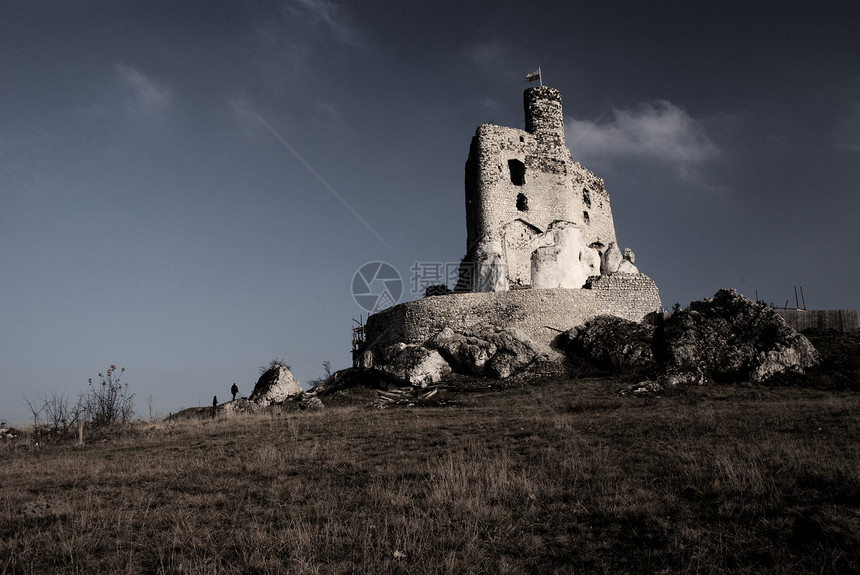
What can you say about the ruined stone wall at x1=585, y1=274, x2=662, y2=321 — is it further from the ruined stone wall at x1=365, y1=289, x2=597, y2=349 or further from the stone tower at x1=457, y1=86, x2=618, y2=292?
the stone tower at x1=457, y1=86, x2=618, y2=292

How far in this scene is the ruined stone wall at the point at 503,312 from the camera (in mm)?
26438

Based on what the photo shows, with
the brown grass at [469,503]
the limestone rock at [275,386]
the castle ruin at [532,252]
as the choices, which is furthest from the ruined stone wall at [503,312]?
the brown grass at [469,503]

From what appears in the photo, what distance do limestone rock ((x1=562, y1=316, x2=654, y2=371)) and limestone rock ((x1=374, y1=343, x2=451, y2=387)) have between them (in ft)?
20.3

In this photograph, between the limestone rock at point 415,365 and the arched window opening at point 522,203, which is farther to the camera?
the arched window opening at point 522,203

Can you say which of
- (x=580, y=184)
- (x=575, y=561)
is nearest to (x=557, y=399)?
(x=575, y=561)

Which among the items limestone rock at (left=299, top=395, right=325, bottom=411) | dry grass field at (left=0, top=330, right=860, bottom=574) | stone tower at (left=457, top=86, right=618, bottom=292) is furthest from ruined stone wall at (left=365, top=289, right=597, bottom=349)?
dry grass field at (left=0, top=330, right=860, bottom=574)

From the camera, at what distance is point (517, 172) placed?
33719mm

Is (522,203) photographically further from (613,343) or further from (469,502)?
(469,502)

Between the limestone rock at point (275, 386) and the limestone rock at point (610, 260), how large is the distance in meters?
20.0

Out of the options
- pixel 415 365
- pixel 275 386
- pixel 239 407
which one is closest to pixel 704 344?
pixel 415 365

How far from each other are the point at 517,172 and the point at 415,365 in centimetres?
1531

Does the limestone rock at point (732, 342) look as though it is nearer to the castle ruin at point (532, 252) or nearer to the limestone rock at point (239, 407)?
the castle ruin at point (532, 252)

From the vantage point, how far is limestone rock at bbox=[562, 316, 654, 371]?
904 inches

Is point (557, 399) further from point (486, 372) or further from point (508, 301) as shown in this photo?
point (508, 301)
